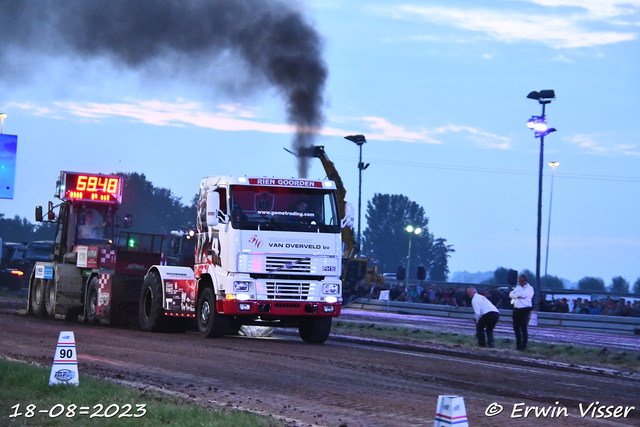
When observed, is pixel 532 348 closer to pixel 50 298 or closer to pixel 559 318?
pixel 559 318

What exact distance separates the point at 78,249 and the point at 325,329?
869cm

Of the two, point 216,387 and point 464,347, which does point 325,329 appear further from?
point 216,387

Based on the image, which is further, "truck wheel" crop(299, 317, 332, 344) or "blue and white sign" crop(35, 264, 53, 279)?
"blue and white sign" crop(35, 264, 53, 279)

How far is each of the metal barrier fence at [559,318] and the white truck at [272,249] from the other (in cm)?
1345

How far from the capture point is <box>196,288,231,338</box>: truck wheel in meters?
18.2

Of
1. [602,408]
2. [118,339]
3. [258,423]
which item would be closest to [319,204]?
[118,339]

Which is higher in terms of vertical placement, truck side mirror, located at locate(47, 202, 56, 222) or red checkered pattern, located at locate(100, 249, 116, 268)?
truck side mirror, located at locate(47, 202, 56, 222)

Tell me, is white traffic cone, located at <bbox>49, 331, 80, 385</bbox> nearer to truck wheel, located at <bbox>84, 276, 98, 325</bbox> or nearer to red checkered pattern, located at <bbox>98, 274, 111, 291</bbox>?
red checkered pattern, located at <bbox>98, 274, 111, 291</bbox>

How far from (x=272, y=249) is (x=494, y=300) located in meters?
20.6

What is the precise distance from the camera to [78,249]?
24297 mm

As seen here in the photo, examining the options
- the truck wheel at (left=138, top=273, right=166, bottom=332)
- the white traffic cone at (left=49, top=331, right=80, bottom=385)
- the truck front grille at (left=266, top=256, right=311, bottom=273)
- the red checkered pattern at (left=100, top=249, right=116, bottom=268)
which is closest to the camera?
the white traffic cone at (left=49, top=331, right=80, bottom=385)

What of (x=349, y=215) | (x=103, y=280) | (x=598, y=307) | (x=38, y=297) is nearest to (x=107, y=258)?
(x=103, y=280)

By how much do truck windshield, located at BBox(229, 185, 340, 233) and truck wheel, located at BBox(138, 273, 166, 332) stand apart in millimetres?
3513

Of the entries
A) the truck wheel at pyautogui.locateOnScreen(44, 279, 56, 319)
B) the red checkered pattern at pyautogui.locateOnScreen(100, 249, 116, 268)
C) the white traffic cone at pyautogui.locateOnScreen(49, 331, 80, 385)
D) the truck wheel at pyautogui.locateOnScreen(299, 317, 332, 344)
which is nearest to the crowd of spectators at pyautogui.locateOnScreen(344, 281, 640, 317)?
the truck wheel at pyautogui.locateOnScreen(299, 317, 332, 344)
